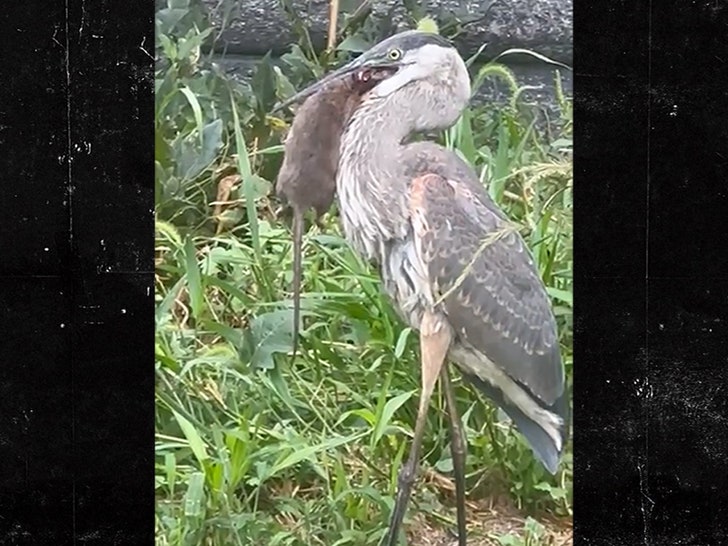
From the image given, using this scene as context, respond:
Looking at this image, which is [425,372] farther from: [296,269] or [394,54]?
[394,54]

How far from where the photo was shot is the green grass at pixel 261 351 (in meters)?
1.86

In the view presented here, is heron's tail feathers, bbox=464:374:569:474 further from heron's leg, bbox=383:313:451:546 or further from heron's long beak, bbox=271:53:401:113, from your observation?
heron's long beak, bbox=271:53:401:113

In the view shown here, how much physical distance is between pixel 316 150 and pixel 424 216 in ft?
0.73

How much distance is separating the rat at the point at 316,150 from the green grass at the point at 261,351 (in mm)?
21

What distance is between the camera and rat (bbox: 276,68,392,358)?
1.87 m
